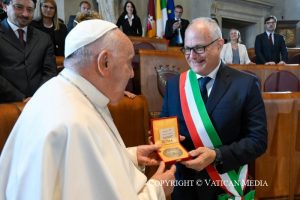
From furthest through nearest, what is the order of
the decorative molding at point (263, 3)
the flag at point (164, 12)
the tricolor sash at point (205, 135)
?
the decorative molding at point (263, 3) → the flag at point (164, 12) → the tricolor sash at point (205, 135)

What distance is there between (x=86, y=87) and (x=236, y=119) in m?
0.95

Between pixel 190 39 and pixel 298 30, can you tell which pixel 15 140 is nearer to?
pixel 190 39

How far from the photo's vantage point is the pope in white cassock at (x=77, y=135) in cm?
110

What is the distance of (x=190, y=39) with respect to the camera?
189 cm

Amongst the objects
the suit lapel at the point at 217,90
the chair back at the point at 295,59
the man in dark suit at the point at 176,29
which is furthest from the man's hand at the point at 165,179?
the chair back at the point at 295,59

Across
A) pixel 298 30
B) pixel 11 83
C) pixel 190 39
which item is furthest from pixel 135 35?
pixel 298 30

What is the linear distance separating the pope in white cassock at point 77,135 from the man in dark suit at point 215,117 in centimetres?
62

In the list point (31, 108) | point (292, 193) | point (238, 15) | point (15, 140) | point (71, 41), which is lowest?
point (292, 193)

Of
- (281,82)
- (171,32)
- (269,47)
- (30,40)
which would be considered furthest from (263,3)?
(30,40)

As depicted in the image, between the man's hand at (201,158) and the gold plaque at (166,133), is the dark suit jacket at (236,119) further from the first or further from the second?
the gold plaque at (166,133)

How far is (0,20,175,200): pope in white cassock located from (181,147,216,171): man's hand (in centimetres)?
37

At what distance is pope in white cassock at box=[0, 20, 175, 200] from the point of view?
110cm

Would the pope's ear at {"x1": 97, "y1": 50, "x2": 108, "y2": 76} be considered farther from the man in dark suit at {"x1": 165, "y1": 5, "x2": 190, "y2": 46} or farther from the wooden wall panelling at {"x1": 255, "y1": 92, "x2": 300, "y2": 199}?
the man in dark suit at {"x1": 165, "y1": 5, "x2": 190, "y2": 46}

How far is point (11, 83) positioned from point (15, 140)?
→ 1.76 meters
